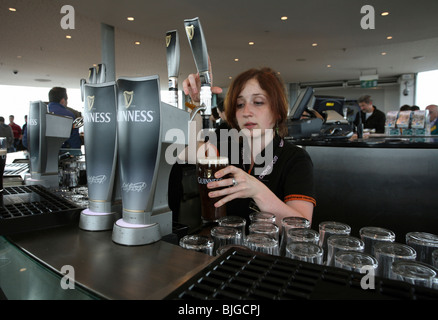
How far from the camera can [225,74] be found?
12.2m

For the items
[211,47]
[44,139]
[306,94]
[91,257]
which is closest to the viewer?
[91,257]

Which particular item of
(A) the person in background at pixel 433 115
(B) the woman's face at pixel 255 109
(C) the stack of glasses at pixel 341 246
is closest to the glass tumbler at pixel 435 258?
(C) the stack of glasses at pixel 341 246

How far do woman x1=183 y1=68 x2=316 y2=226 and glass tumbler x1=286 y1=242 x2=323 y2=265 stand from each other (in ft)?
2.33

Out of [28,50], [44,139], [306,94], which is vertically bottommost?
[44,139]

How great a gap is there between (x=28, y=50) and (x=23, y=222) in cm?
938

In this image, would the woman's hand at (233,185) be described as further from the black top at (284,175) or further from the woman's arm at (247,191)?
the black top at (284,175)

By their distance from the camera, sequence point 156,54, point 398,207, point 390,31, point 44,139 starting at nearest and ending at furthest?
1. point 44,139
2. point 398,207
3. point 390,31
4. point 156,54

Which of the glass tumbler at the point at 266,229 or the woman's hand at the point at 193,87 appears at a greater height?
the woman's hand at the point at 193,87

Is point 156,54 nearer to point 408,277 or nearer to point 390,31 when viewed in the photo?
point 390,31

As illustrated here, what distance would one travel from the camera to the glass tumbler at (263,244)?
1.94 ft

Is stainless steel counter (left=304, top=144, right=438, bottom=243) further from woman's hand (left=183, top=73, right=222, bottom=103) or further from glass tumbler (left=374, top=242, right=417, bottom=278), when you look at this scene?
glass tumbler (left=374, top=242, right=417, bottom=278)

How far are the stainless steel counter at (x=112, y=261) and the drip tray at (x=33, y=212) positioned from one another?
0.03m

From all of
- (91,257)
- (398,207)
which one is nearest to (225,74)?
(398,207)

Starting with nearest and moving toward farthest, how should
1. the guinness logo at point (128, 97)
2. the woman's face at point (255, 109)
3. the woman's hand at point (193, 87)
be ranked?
the guinness logo at point (128, 97)
the woman's hand at point (193, 87)
the woman's face at point (255, 109)
